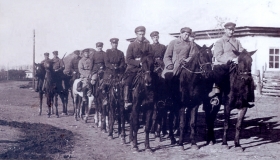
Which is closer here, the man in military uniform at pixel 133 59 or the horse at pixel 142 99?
the horse at pixel 142 99

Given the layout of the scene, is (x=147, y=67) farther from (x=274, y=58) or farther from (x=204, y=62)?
(x=274, y=58)

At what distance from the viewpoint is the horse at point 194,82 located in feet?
27.4

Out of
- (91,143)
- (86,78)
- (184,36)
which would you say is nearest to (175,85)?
(184,36)

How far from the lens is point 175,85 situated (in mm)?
8969

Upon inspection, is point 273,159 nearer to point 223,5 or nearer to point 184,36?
point 184,36

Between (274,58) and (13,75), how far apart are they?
86.8ft

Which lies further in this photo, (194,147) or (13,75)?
(13,75)

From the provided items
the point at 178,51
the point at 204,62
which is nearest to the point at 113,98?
the point at 178,51

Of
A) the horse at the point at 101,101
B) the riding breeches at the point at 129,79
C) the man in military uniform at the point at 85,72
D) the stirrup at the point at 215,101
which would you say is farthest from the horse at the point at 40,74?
the stirrup at the point at 215,101

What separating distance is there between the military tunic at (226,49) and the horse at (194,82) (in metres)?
0.52

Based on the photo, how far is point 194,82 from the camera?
859 centimetres

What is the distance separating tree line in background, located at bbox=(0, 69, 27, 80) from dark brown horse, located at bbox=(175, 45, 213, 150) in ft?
95.9

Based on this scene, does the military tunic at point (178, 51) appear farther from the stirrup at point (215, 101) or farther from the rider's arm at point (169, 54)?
the stirrup at point (215, 101)

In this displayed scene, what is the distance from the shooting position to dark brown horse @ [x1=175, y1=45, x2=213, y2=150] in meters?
Answer: 8.34
